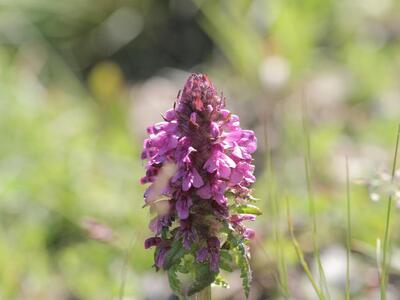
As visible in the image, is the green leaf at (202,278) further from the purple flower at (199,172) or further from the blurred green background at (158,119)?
the blurred green background at (158,119)

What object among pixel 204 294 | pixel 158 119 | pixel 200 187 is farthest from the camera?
pixel 158 119

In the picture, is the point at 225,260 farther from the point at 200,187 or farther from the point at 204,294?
the point at 200,187

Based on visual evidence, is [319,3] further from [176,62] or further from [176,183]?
[176,183]

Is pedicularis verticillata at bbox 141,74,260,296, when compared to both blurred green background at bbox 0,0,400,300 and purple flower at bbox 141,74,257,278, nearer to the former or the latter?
purple flower at bbox 141,74,257,278

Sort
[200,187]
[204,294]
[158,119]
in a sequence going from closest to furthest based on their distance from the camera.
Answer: [200,187]
[204,294]
[158,119]

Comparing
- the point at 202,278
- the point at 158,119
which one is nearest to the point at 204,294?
the point at 202,278

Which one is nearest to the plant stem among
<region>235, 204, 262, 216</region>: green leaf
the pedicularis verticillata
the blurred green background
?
the pedicularis verticillata
